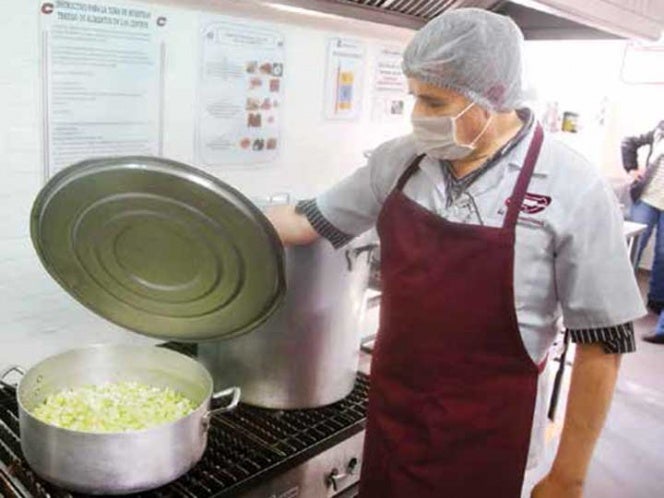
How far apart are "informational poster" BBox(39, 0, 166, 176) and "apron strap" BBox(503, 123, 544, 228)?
0.82 meters

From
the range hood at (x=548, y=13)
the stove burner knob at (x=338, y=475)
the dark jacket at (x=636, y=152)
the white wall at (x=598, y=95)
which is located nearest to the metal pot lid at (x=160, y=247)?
the stove burner knob at (x=338, y=475)

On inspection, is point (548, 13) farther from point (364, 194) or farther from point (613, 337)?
point (613, 337)

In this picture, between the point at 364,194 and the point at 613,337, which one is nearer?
the point at 613,337

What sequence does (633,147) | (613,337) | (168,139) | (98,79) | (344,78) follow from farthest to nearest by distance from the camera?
(633,147)
(344,78)
(168,139)
(98,79)
(613,337)

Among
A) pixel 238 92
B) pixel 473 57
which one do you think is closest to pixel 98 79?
pixel 238 92

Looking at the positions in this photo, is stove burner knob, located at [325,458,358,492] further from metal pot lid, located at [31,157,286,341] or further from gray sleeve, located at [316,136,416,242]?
gray sleeve, located at [316,136,416,242]

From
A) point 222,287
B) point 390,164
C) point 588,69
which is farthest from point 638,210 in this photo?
point 222,287

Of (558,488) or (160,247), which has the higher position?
(160,247)

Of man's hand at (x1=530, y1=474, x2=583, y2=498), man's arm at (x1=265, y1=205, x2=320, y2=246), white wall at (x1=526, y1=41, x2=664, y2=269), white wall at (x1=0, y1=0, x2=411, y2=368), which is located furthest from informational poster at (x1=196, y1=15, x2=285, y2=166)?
white wall at (x1=526, y1=41, x2=664, y2=269)

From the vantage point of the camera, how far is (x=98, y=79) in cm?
133

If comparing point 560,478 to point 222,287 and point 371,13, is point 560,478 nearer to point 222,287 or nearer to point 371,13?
point 222,287

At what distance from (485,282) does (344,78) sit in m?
0.99

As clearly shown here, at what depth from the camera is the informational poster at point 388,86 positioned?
2.01m

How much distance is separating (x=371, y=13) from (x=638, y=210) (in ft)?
12.2
